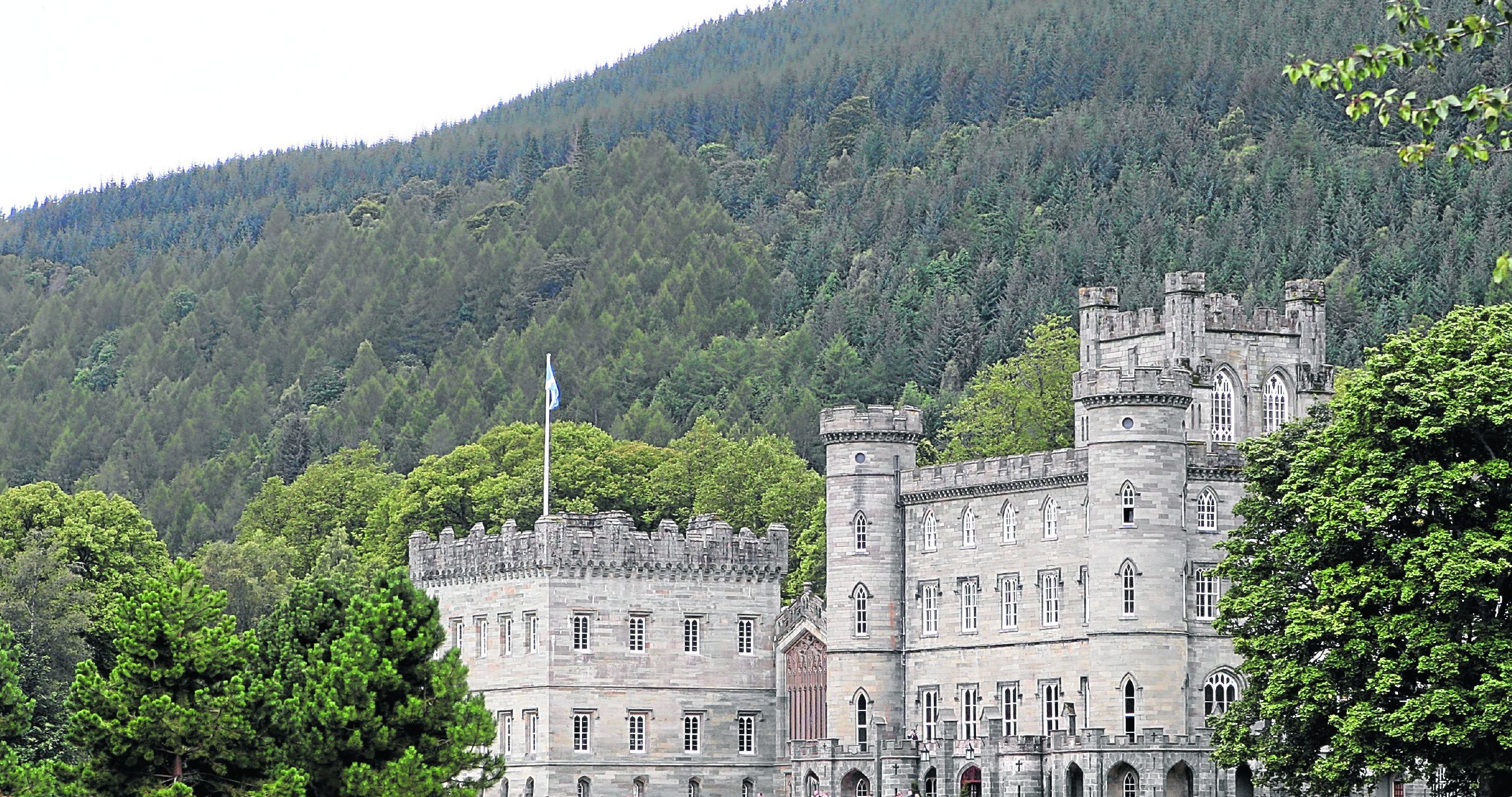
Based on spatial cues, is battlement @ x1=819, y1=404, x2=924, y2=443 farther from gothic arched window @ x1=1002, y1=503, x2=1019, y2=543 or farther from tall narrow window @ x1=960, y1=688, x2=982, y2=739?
tall narrow window @ x1=960, y1=688, x2=982, y2=739

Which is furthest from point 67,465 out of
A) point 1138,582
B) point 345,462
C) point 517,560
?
point 1138,582

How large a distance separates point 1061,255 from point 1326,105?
2898 cm

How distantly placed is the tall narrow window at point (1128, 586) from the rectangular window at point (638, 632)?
747 inches

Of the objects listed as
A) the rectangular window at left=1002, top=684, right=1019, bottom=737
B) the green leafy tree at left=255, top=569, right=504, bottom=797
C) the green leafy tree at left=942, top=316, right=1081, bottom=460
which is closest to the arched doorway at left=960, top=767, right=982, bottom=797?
the rectangular window at left=1002, top=684, right=1019, bottom=737

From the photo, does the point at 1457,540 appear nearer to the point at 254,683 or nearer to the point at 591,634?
the point at 254,683

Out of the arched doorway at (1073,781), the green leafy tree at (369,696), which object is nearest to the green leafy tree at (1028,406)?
the arched doorway at (1073,781)

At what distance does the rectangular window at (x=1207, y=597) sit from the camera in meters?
76.0

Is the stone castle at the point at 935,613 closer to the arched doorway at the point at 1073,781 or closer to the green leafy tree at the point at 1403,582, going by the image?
the arched doorway at the point at 1073,781

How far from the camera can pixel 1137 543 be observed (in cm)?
7575

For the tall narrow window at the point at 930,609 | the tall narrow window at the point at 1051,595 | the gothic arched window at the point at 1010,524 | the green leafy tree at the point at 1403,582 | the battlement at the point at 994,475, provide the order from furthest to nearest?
the tall narrow window at the point at 930,609 → the gothic arched window at the point at 1010,524 → the battlement at the point at 994,475 → the tall narrow window at the point at 1051,595 → the green leafy tree at the point at 1403,582

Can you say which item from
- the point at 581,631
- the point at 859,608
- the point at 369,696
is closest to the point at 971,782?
the point at 859,608

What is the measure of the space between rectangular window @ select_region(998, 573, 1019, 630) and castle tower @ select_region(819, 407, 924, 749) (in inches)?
166

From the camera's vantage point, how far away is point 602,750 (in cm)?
8775

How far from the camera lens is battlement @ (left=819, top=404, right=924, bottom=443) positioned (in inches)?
3312
